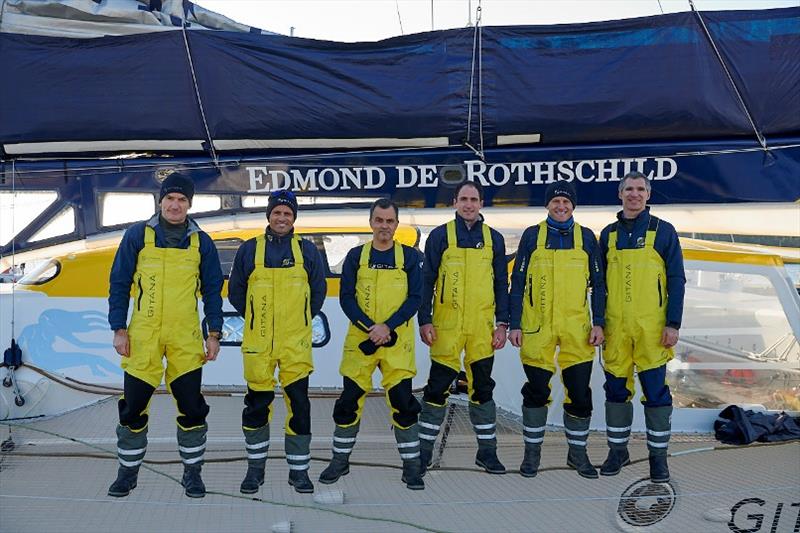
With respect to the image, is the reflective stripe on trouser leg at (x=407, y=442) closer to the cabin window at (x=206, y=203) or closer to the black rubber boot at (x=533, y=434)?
the black rubber boot at (x=533, y=434)

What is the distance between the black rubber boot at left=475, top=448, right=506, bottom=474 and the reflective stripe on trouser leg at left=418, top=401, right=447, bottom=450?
25cm

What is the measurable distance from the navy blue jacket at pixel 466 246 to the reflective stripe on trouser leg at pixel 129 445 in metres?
1.47

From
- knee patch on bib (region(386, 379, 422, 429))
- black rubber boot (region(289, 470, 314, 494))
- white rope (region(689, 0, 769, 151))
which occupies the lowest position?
black rubber boot (region(289, 470, 314, 494))

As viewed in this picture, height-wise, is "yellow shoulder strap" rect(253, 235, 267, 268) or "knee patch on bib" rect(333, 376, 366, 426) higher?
"yellow shoulder strap" rect(253, 235, 267, 268)

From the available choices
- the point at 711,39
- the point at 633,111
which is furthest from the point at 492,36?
the point at 711,39

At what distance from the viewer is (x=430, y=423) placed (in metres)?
3.68

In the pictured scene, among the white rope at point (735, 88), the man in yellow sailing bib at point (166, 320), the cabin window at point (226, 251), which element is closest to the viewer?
the man in yellow sailing bib at point (166, 320)

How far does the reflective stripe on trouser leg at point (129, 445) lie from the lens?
130 inches

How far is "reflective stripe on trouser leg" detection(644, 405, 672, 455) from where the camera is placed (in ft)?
11.5

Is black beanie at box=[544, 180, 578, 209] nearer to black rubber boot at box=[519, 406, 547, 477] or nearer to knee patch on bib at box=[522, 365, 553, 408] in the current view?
knee patch on bib at box=[522, 365, 553, 408]

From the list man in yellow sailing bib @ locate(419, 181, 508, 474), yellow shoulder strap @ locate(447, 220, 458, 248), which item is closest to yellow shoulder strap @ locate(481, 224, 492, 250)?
man in yellow sailing bib @ locate(419, 181, 508, 474)

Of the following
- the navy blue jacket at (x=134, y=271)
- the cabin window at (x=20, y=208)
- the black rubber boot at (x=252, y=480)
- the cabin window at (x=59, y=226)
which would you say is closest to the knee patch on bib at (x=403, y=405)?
the black rubber boot at (x=252, y=480)

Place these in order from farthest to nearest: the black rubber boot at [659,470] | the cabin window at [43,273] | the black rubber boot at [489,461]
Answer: the cabin window at [43,273], the black rubber boot at [489,461], the black rubber boot at [659,470]

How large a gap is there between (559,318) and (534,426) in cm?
57
